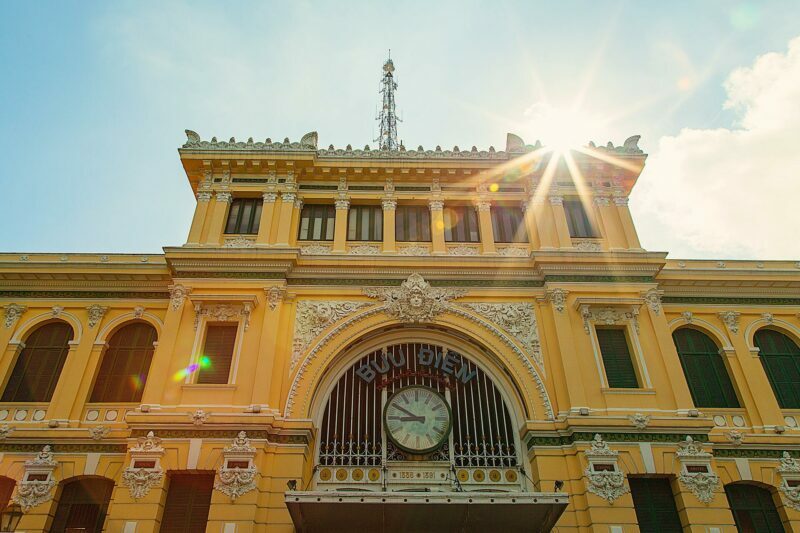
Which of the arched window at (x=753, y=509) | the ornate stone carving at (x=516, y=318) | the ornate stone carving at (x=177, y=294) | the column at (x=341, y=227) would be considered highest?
the column at (x=341, y=227)

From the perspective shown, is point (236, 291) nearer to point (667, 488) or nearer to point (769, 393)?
point (667, 488)

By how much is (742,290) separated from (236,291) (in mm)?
19453

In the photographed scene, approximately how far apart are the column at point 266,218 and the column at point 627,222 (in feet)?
45.4

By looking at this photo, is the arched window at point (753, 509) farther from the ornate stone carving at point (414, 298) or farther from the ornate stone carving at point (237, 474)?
the ornate stone carving at point (237, 474)

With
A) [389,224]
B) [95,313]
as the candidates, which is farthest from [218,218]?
[389,224]

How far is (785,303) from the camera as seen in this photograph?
2194 cm

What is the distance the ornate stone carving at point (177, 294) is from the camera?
64.4ft

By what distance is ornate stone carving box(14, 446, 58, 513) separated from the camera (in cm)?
1738

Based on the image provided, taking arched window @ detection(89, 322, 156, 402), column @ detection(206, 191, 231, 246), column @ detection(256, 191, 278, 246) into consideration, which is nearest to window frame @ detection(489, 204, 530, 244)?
column @ detection(256, 191, 278, 246)

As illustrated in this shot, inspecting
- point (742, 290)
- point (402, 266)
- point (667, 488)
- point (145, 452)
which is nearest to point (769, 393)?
point (742, 290)

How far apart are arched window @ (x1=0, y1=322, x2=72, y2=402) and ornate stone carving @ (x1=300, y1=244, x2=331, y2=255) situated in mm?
9251

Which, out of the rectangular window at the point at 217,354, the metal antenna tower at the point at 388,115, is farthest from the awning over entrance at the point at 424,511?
the metal antenna tower at the point at 388,115

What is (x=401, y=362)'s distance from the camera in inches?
776

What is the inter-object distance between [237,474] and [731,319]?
18598mm
